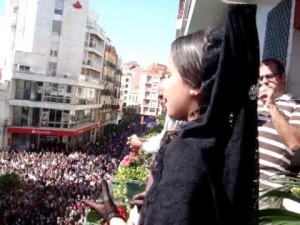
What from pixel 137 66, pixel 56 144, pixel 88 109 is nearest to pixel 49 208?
pixel 56 144

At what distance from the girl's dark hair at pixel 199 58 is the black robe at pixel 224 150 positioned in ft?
0.15

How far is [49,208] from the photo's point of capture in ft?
63.4

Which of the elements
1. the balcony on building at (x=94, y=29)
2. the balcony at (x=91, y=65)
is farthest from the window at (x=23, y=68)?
the balcony on building at (x=94, y=29)

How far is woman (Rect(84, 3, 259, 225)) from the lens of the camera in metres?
1.49

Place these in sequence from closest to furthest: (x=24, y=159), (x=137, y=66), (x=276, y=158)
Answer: (x=276, y=158) < (x=24, y=159) < (x=137, y=66)

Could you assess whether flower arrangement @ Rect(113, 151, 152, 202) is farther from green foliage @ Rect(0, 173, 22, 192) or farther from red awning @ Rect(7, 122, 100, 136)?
red awning @ Rect(7, 122, 100, 136)

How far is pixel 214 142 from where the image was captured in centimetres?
158

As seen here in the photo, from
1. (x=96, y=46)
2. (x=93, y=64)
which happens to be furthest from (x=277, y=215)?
(x=93, y=64)

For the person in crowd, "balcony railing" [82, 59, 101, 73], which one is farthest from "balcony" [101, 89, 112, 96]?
the person in crowd

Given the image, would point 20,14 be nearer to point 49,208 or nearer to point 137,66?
point 49,208

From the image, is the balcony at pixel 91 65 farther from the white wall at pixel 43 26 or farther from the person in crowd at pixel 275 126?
the person in crowd at pixel 275 126

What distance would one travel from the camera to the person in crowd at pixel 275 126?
271cm

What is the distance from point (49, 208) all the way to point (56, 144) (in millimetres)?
22318

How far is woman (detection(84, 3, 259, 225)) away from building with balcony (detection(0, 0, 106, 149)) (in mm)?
37282
